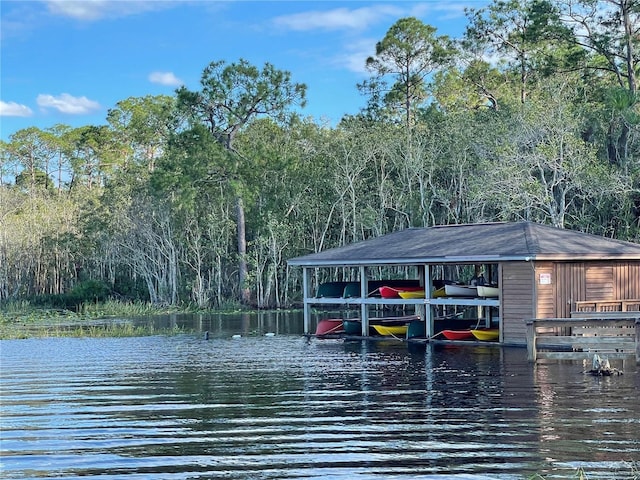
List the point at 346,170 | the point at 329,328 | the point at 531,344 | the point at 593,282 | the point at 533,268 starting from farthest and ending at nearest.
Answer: the point at 346,170 < the point at 329,328 < the point at 593,282 < the point at 533,268 < the point at 531,344

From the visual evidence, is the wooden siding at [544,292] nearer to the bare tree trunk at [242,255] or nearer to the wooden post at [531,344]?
the wooden post at [531,344]

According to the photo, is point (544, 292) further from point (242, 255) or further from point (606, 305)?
point (242, 255)

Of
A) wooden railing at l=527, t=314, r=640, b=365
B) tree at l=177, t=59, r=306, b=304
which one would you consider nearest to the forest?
tree at l=177, t=59, r=306, b=304

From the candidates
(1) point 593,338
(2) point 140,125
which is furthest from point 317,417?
(2) point 140,125

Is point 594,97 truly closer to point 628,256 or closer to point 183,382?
point 628,256

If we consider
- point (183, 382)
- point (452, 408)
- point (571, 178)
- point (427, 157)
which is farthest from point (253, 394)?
point (427, 157)

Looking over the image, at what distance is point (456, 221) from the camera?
4478cm

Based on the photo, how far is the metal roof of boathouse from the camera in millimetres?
23080

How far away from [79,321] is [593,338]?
25254mm

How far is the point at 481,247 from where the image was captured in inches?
957

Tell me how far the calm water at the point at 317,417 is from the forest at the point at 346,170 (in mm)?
17923

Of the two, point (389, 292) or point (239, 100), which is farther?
point (239, 100)

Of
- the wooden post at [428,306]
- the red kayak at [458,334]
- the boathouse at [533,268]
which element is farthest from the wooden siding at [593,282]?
the wooden post at [428,306]

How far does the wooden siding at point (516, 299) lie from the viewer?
75.7ft
